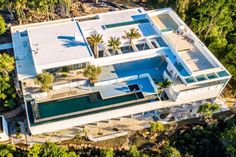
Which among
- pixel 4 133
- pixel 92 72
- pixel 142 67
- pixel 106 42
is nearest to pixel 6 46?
pixel 106 42

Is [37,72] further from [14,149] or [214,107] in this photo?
[214,107]

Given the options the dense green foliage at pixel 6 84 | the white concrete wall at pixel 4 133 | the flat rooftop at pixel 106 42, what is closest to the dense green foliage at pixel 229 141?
the flat rooftop at pixel 106 42

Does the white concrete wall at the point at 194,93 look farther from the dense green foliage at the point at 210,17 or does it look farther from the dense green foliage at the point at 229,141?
the dense green foliage at the point at 210,17

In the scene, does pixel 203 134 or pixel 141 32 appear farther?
pixel 141 32

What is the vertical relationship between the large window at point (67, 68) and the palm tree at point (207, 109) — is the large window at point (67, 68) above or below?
above

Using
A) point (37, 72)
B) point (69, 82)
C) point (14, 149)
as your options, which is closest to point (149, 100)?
point (69, 82)
